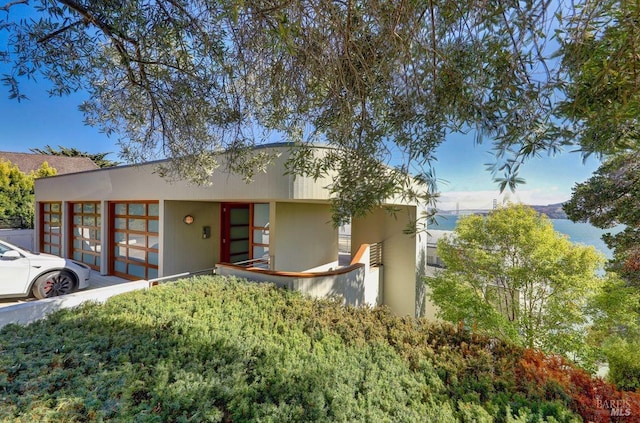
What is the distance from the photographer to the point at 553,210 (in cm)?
825

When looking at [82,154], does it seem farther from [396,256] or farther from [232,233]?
[396,256]

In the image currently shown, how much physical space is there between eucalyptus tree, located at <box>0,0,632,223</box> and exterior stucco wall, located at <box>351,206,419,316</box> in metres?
6.14

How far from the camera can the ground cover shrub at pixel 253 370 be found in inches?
92.3

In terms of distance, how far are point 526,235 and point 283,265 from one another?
700cm

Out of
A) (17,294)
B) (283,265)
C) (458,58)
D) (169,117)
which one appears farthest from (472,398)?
(17,294)

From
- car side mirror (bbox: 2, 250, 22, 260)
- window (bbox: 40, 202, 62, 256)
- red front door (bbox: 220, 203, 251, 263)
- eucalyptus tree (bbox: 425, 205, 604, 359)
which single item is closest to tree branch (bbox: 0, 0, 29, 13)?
car side mirror (bbox: 2, 250, 22, 260)

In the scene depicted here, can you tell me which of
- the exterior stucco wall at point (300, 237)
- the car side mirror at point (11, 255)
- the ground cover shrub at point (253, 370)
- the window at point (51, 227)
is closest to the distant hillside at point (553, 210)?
the ground cover shrub at point (253, 370)

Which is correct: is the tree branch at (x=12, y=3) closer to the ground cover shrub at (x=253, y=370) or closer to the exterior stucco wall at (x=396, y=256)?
the ground cover shrub at (x=253, y=370)

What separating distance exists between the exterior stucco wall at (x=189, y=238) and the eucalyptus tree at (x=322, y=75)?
333 cm

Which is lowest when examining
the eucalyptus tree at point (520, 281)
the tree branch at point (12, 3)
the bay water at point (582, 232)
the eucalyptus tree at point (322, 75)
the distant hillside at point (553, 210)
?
the eucalyptus tree at point (520, 281)

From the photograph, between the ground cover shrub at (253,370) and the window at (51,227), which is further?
the window at (51,227)

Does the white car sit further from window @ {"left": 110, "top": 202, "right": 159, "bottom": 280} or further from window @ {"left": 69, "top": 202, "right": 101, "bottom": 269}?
window @ {"left": 69, "top": 202, "right": 101, "bottom": 269}

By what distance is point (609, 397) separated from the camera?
306 cm

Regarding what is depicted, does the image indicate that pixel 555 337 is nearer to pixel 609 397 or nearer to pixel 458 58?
pixel 609 397
